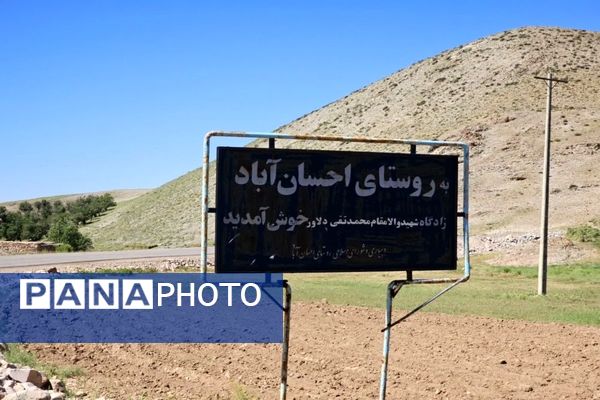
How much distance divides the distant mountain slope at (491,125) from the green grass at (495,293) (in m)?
11.6

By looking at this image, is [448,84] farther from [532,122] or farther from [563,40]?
[532,122]

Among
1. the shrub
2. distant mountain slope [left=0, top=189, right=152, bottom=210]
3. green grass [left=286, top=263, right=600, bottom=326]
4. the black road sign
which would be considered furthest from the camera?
distant mountain slope [left=0, top=189, right=152, bottom=210]

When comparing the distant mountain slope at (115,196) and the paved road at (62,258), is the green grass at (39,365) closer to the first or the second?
the paved road at (62,258)

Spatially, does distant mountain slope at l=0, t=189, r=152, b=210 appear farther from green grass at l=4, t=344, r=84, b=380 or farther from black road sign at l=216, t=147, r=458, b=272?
black road sign at l=216, t=147, r=458, b=272

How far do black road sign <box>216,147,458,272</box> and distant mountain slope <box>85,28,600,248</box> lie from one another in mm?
37076

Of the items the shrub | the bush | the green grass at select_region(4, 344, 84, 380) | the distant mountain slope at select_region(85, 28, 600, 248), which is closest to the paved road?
the shrub

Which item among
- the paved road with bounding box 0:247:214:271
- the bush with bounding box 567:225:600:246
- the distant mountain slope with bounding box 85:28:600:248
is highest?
the distant mountain slope with bounding box 85:28:600:248

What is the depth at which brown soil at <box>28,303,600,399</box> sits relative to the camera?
39.1ft

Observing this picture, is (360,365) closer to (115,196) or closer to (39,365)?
(39,365)

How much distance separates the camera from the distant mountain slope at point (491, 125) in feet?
166

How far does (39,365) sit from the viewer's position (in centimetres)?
1257

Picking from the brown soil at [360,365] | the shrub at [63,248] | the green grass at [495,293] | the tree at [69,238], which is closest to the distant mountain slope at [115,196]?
the tree at [69,238]

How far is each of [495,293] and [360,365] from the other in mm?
13988

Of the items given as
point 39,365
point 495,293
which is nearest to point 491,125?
point 495,293
